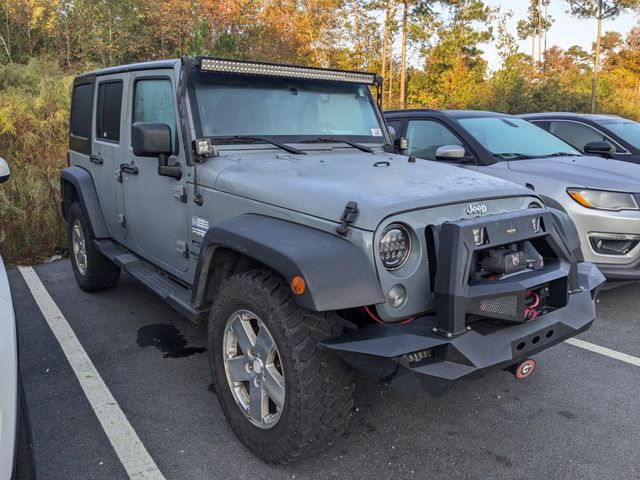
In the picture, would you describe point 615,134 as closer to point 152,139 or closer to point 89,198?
point 152,139

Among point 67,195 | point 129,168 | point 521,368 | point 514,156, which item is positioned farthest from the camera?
point 514,156

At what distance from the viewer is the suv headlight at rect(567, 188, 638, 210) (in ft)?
15.6

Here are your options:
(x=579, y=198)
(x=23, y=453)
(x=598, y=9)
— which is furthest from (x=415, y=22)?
(x=23, y=453)

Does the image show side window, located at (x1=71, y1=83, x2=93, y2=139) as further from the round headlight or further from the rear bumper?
the rear bumper

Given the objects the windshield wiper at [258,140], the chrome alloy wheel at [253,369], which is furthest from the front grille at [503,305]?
the windshield wiper at [258,140]

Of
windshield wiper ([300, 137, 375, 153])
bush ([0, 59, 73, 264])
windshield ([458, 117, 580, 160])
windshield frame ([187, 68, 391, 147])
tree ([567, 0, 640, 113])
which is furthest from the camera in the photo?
tree ([567, 0, 640, 113])

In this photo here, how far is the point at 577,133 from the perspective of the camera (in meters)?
7.68

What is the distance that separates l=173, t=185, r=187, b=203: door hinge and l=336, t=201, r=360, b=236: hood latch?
1406 millimetres

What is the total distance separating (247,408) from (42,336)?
2411mm

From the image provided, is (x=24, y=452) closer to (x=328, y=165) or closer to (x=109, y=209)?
(x=328, y=165)

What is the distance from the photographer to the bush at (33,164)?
6961 millimetres

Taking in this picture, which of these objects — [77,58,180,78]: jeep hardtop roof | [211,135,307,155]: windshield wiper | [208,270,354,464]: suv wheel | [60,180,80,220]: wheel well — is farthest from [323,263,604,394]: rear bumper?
[60,180,80,220]: wheel well

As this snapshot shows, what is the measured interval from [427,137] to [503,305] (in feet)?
13.9

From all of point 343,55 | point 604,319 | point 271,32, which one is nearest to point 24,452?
point 604,319
